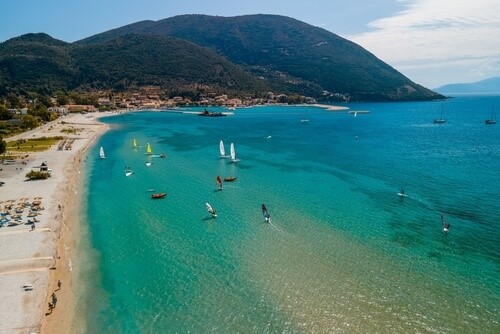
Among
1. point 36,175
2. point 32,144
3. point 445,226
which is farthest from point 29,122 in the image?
point 445,226

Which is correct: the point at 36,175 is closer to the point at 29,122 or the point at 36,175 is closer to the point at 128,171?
the point at 128,171

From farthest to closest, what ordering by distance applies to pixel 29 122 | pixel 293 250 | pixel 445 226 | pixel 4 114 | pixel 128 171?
pixel 4 114, pixel 29 122, pixel 128 171, pixel 445 226, pixel 293 250

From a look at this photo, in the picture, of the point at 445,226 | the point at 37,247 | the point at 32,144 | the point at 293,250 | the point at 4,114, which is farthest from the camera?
the point at 4,114

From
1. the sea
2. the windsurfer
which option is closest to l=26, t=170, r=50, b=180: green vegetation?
the sea

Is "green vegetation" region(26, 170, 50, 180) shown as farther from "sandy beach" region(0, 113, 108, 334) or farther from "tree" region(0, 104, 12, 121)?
"tree" region(0, 104, 12, 121)

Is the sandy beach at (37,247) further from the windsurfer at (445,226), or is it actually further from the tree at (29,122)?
the tree at (29,122)

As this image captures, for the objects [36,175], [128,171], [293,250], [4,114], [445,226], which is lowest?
[128,171]

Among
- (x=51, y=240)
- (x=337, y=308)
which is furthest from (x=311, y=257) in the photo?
(x=51, y=240)
